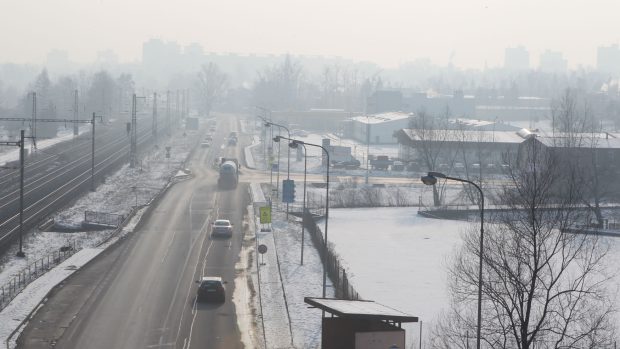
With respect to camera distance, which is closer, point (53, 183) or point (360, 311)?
point (360, 311)

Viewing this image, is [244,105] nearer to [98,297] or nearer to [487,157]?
[487,157]

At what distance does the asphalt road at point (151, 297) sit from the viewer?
2372 cm

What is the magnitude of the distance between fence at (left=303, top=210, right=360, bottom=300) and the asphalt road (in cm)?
325

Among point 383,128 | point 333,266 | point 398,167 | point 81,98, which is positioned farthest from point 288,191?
point 81,98

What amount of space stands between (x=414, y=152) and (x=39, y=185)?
31.1m

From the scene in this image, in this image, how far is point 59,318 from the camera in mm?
A: 25516

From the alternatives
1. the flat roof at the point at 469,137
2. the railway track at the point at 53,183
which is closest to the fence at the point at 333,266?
the railway track at the point at 53,183

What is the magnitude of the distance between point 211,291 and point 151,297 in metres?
2.03

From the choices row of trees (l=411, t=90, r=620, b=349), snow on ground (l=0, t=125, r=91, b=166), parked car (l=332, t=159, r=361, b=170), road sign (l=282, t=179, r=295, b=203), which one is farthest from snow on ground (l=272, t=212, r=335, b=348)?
snow on ground (l=0, t=125, r=91, b=166)

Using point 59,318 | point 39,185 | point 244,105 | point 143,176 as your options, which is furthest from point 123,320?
point 244,105

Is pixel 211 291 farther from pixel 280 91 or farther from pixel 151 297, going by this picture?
pixel 280 91

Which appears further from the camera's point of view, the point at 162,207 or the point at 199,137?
the point at 199,137

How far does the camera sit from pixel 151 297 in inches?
1129

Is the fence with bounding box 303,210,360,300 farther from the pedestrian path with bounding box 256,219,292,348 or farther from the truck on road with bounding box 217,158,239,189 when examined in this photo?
the truck on road with bounding box 217,158,239,189
